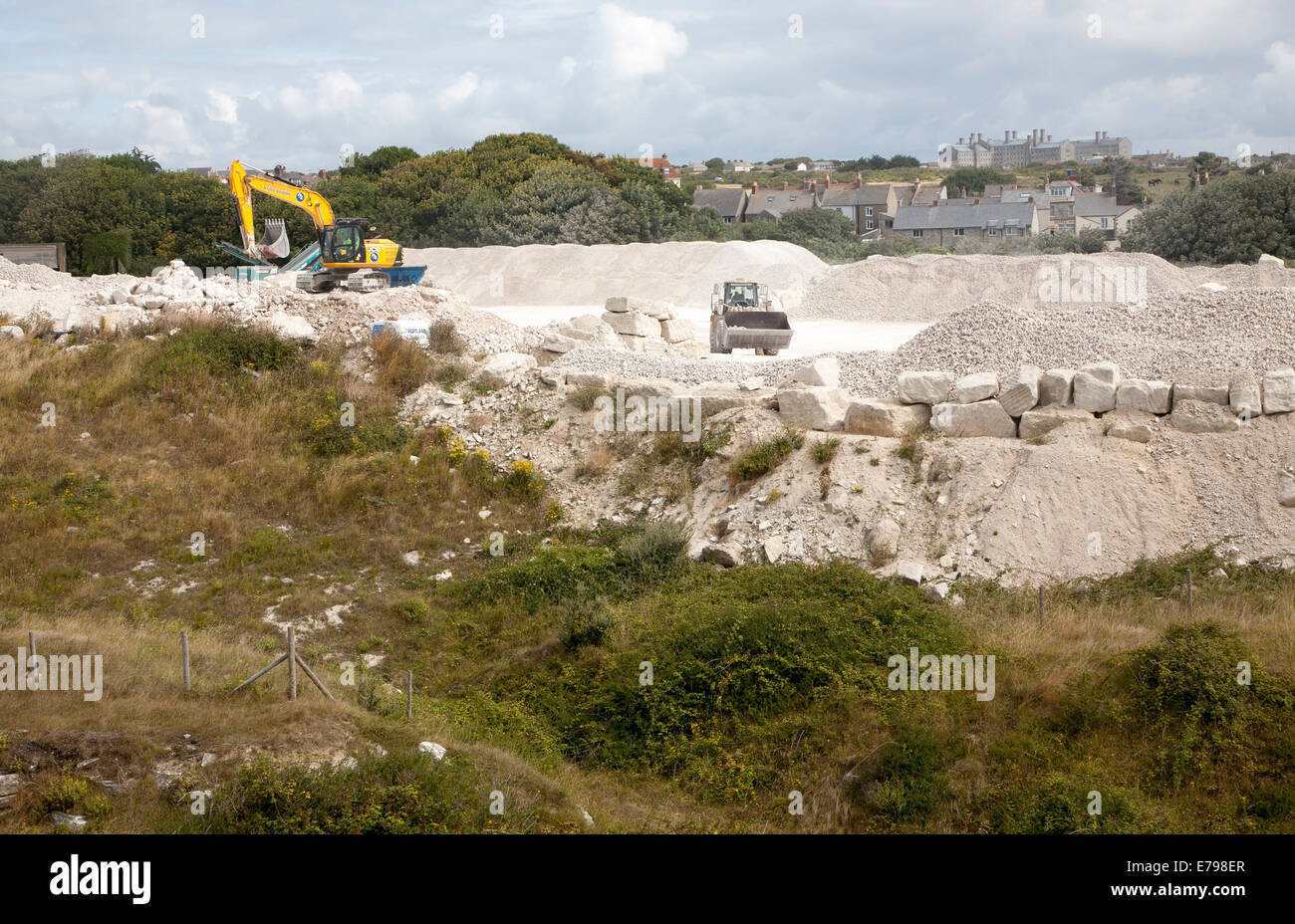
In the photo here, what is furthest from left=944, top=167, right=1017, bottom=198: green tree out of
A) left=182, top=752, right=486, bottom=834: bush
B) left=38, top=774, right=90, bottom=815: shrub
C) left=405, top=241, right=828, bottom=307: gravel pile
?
left=38, top=774, right=90, bottom=815: shrub

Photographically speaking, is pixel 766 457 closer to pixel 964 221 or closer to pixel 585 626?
pixel 585 626

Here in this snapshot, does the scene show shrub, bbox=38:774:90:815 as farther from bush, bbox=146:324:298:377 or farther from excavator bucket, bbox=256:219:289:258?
excavator bucket, bbox=256:219:289:258

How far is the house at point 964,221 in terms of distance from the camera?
5916cm

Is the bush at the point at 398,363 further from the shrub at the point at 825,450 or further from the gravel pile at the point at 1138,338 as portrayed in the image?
the gravel pile at the point at 1138,338

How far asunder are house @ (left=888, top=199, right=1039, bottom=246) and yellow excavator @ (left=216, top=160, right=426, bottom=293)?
38.8 metres

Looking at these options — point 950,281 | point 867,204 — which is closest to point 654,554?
point 950,281

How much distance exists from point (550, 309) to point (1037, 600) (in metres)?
24.1

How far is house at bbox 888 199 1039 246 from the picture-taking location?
5916 centimetres

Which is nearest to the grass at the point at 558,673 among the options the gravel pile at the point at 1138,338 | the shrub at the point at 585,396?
the shrub at the point at 585,396

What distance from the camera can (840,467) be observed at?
13.8 metres

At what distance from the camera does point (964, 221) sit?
62844mm

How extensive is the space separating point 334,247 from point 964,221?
1858 inches

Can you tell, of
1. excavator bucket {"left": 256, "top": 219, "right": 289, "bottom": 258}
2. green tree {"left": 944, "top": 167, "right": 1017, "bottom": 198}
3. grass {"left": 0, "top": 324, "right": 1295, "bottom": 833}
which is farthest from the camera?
green tree {"left": 944, "top": 167, "right": 1017, "bottom": 198}
